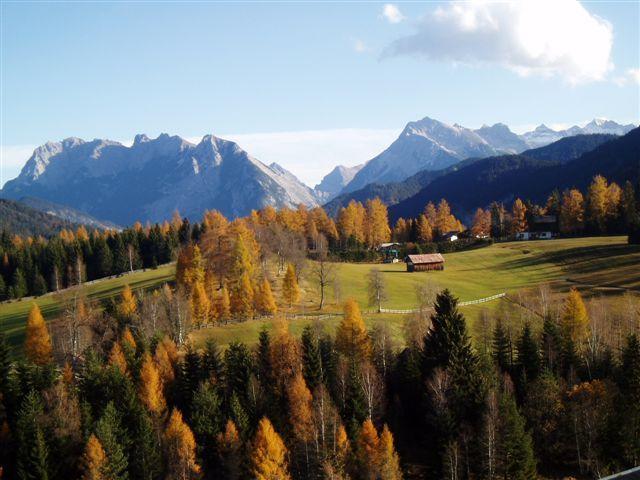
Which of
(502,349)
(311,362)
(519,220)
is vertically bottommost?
(502,349)

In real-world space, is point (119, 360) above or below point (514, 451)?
above

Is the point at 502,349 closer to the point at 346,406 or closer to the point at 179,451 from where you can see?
the point at 346,406

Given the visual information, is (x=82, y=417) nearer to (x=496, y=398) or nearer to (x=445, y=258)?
(x=496, y=398)

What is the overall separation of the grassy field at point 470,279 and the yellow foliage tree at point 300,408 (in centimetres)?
1726

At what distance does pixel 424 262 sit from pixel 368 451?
78956mm

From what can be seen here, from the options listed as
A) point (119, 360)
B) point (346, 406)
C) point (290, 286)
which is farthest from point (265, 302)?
point (346, 406)

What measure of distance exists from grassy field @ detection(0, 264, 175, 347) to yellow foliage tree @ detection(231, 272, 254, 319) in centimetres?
3372

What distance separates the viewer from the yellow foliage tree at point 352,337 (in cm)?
6688

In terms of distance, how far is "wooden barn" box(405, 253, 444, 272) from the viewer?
417ft

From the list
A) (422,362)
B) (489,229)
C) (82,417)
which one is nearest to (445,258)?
(489,229)

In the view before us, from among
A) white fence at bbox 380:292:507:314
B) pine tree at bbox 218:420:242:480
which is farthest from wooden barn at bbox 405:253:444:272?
pine tree at bbox 218:420:242:480

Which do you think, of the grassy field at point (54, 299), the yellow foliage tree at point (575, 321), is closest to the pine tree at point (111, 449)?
the grassy field at point (54, 299)

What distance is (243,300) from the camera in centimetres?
8675

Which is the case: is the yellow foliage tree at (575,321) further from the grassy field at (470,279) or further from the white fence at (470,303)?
the white fence at (470,303)
